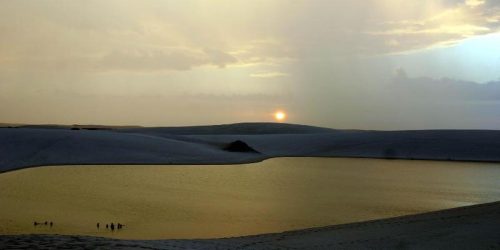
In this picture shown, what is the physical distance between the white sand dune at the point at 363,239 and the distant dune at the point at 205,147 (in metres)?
15.1

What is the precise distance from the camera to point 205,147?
1316 inches

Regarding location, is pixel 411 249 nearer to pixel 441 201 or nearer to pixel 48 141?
pixel 441 201

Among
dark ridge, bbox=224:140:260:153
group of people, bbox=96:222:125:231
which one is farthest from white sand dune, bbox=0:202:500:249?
dark ridge, bbox=224:140:260:153

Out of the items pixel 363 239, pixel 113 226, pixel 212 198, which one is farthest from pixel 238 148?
pixel 363 239

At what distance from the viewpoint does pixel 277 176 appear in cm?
Answer: 2020

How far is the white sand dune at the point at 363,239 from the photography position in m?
6.83

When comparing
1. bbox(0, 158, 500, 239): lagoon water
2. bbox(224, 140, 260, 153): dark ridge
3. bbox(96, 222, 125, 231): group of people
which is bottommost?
bbox(96, 222, 125, 231): group of people

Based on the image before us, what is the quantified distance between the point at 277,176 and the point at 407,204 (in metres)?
7.57

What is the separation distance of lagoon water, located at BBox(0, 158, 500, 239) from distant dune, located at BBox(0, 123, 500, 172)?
3631 mm

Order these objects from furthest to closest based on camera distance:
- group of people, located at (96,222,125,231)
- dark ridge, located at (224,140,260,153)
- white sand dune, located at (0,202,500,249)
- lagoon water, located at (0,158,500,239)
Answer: dark ridge, located at (224,140,260,153) < lagoon water, located at (0,158,500,239) < group of people, located at (96,222,125,231) < white sand dune, located at (0,202,500,249)

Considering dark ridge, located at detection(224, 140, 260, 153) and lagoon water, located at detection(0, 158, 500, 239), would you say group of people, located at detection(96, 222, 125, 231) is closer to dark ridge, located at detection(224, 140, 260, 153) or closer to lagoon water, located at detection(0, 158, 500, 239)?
lagoon water, located at detection(0, 158, 500, 239)

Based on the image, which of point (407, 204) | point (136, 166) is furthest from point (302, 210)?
point (136, 166)

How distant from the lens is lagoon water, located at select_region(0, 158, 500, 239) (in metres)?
10.1

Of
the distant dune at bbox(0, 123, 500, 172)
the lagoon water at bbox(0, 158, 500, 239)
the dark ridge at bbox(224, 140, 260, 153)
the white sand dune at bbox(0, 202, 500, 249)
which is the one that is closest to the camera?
the white sand dune at bbox(0, 202, 500, 249)
